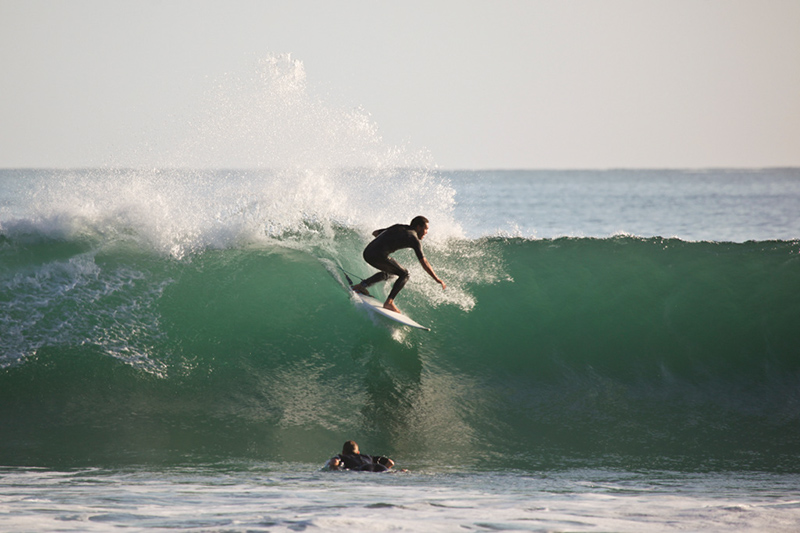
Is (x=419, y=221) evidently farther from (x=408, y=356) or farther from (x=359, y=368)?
(x=359, y=368)

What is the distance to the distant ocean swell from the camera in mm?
6207

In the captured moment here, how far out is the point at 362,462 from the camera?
5.37 m

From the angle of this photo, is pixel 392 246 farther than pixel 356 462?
Yes

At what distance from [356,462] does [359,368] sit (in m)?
2.06

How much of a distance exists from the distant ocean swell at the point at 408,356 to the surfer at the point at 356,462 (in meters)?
0.43

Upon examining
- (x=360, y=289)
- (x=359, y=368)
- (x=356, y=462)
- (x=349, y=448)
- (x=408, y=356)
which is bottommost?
(x=356, y=462)

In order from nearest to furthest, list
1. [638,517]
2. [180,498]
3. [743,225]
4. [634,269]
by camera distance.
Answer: [638,517] → [180,498] → [634,269] → [743,225]

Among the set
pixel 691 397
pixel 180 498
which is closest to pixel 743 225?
pixel 691 397

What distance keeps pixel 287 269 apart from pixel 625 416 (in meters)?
4.69

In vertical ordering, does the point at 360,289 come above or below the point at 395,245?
below

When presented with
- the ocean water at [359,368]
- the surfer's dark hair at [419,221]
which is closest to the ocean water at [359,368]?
the ocean water at [359,368]

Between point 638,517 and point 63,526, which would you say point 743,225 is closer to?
point 638,517

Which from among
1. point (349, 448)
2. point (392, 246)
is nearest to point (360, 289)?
point (392, 246)

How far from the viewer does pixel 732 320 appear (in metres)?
8.59
